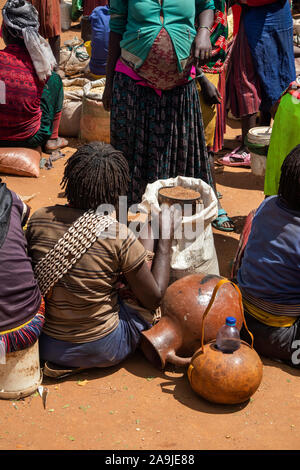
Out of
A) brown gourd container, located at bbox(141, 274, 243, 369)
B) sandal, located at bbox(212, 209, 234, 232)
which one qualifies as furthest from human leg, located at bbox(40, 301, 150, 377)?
sandal, located at bbox(212, 209, 234, 232)

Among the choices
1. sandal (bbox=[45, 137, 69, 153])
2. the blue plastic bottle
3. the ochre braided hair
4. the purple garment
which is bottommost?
sandal (bbox=[45, 137, 69, 153])

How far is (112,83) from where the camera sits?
4.32 m

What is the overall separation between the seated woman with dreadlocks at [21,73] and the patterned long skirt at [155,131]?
200 centimetres

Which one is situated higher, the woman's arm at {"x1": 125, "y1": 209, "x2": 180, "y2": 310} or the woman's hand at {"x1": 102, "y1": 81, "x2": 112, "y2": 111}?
the woman's hand at {"x1": 102, "y1": 81, "x2": 112, "y2": 111}

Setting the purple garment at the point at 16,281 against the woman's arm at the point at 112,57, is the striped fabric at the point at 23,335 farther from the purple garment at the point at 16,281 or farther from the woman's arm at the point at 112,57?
the woman's arm at the point at 112,57

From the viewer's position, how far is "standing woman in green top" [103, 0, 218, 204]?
3.84 metres

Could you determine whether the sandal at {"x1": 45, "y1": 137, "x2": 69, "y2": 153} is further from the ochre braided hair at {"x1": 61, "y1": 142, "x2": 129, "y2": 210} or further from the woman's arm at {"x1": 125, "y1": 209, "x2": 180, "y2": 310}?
the ochre braided hair at {"x1": 61, "y1": 142, "x2": 129, "y2": 210}

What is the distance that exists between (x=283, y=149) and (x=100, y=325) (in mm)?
1870

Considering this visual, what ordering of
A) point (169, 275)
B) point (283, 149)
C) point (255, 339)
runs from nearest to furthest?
point (255, 339) < point (169, 275) < point (283, 149)

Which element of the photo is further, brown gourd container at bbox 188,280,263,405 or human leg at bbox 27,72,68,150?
human leg at bbox 27,72,68,150

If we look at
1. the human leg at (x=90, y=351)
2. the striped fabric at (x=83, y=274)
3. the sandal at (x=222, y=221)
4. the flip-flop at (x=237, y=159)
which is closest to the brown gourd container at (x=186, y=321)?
the human leg at (x=90, y=351)

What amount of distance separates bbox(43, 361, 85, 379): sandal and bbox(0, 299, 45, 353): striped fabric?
0.81ft

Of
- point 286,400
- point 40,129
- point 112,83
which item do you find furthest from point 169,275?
point 40,129

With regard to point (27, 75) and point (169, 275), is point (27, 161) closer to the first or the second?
point (27, 75)
